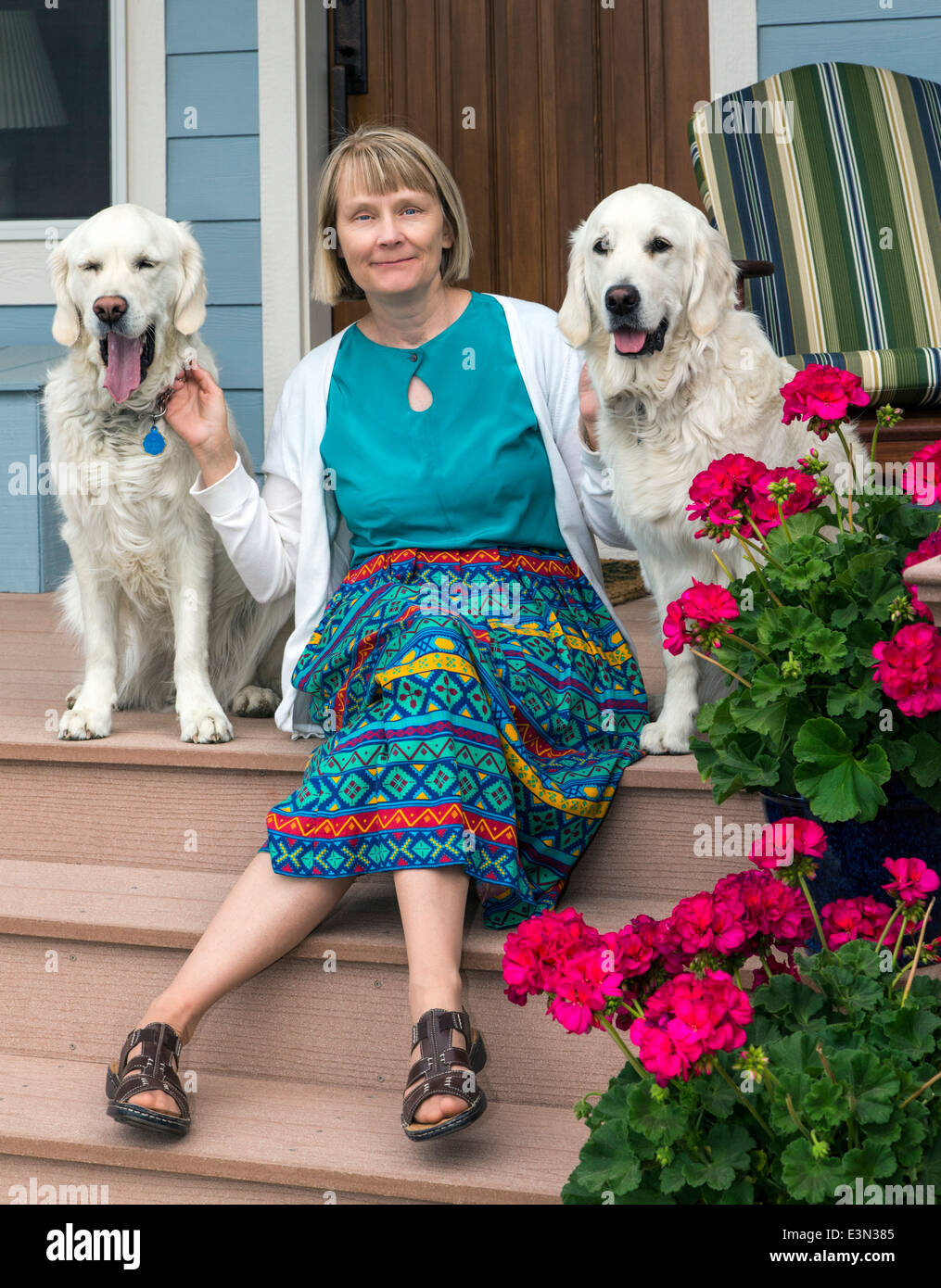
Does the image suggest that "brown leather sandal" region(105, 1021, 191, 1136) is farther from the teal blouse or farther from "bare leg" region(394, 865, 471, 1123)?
the teal blouse

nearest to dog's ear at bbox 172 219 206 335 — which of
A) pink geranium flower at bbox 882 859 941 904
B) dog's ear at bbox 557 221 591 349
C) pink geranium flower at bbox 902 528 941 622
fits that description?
dog's ear at bbox 557 221 591 349

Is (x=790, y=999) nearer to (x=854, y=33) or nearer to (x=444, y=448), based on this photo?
(x=444, y=448)

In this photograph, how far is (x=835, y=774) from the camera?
138 centimetres

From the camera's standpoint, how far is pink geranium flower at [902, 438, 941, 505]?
1.39m

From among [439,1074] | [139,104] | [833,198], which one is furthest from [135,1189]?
[139,104]

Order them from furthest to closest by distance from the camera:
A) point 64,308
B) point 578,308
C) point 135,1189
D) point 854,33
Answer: point 854,33 < point 64,308 < point 578,308 < point 135,1189

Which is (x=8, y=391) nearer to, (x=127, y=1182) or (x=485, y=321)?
(x=485, y=321)

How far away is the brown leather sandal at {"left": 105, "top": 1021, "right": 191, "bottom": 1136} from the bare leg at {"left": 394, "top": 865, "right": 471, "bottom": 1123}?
0.94 ft

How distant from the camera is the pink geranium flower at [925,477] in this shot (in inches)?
54.8

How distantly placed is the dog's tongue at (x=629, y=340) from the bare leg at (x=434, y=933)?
85cm

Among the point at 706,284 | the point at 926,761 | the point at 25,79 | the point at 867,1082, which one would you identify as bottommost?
the point at 867,1082

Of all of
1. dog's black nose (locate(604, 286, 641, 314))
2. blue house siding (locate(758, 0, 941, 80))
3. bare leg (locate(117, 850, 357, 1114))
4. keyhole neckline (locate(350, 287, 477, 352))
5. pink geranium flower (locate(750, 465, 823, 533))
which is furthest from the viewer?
blue house siding (locate(758, 0, 941, 80))

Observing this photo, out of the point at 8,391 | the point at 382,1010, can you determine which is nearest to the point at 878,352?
the point at 382,1010

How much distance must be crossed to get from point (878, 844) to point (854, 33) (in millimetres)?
2599
